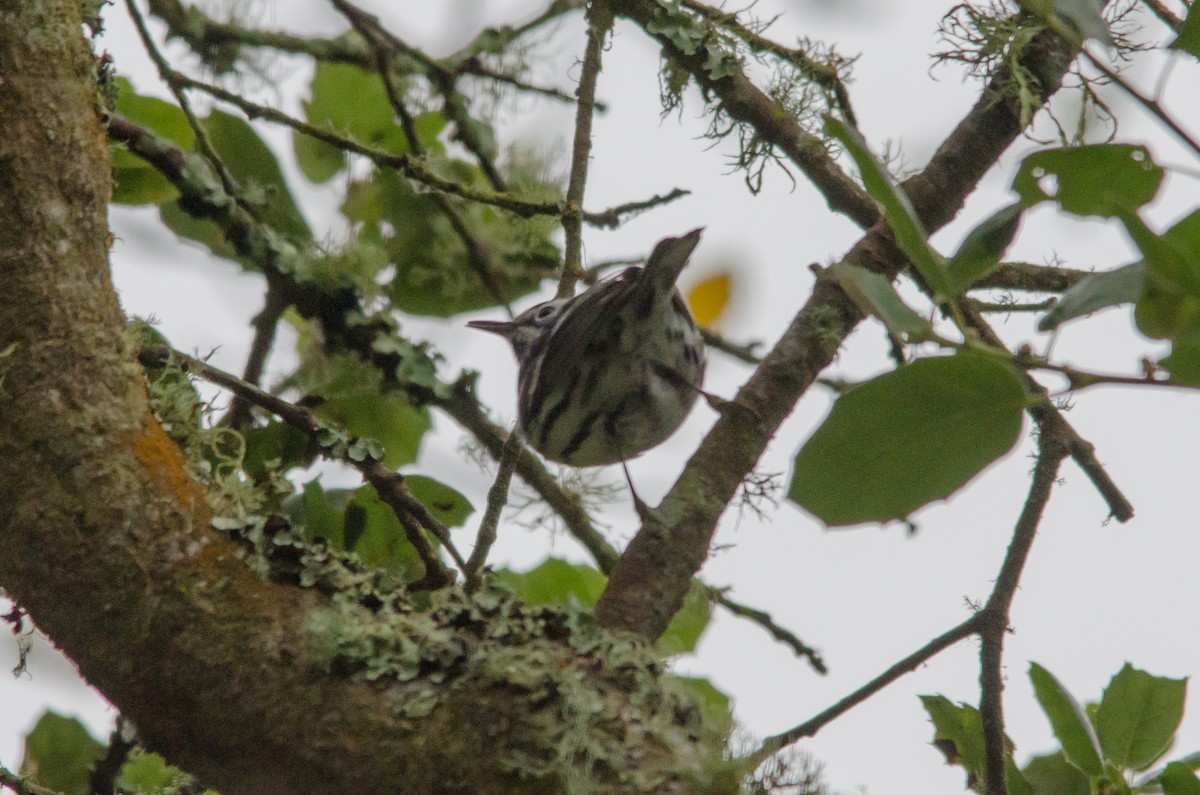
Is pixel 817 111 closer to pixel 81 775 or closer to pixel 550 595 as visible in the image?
pixel 550 595

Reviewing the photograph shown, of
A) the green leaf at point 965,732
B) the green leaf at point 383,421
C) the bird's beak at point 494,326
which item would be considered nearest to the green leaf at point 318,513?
the green leaf at point 383,421

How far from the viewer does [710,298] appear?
145 inches

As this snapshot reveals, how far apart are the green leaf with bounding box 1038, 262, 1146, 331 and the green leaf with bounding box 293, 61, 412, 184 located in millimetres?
2607

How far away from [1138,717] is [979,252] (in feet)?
2.91

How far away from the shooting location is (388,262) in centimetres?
330

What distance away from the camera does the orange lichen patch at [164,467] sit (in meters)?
1.62

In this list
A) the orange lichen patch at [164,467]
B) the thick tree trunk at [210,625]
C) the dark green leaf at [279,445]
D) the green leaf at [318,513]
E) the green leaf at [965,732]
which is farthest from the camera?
the dark green leaf at [279,445]

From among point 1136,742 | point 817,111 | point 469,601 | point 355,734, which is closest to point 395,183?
point 817,111

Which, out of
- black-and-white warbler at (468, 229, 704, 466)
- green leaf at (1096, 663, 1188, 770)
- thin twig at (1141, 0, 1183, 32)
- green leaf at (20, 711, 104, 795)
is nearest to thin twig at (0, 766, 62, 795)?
green leaf at (20, 711, 104, 795)

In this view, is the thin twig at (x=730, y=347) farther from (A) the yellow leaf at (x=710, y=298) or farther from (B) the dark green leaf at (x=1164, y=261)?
(B) the dark green leaf at (x=1164, y=261)

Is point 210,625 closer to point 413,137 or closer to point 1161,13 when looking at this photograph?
point 1161,13

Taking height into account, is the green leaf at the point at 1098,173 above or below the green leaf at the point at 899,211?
above

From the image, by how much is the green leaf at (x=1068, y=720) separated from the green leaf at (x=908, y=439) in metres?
0.68

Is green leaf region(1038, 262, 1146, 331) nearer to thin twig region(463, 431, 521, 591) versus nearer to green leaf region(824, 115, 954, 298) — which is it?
green leaf region(824, 115, 954, 298)
